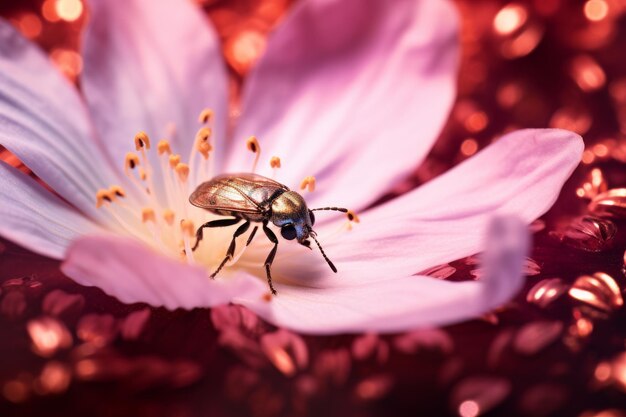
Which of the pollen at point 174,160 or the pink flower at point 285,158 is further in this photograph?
the pollen at point 174,160

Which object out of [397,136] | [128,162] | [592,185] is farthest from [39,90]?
[592,185]

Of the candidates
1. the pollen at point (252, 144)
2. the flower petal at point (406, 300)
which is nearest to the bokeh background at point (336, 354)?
the flower petal at point (406, 300)

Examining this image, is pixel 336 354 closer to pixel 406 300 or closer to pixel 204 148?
pixel 406 300

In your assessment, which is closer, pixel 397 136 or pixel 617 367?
pixel 617 367

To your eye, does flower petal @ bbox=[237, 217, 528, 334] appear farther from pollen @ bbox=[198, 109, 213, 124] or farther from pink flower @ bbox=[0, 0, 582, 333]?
pollen @ bbox=[198, 109, 213, 124]

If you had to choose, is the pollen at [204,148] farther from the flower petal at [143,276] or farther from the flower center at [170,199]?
the flower petal at [143,276]

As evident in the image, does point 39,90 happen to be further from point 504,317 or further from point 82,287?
point 504,317
